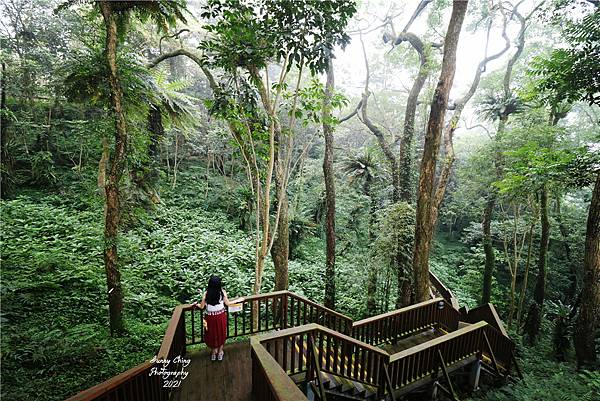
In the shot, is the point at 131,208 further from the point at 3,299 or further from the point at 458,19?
the point at 458,19

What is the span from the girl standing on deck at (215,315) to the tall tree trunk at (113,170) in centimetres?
218

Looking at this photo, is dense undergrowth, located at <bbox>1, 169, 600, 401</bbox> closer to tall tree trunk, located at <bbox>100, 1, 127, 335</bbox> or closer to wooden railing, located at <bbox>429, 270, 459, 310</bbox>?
tall tree trunk, located at <bbox>100, 1, 127, 335</bbox>

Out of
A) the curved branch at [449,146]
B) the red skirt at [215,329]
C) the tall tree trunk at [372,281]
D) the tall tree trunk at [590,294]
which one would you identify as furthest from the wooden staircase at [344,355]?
the curved branch at [449,146]

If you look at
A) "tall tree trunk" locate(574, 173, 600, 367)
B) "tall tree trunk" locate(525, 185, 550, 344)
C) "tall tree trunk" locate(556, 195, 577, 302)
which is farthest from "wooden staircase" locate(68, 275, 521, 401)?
"tall tree trunk" locate(556, 195, 577, 302)

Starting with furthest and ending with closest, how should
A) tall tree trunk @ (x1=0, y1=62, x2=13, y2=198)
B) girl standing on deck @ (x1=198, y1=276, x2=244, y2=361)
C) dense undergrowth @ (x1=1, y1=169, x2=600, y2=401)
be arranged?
tall tree trunk @ (x1=0, y1=62, x2=13, y2=198) < dense undergrowth @ (x1=1, y1=169, x2=600, y2=401) < girl standing on deck @ (x1=198, y1=276, x2=244, y2=361)

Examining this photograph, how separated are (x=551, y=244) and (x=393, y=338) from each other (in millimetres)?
15864

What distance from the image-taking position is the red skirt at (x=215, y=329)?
402cm

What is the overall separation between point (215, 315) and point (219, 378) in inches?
33.6

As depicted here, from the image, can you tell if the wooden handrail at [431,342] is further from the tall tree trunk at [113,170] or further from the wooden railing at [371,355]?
the tall tree trunk at [113,170]

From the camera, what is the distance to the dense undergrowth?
167 inches

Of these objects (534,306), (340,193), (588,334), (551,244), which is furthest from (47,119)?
(551,244)

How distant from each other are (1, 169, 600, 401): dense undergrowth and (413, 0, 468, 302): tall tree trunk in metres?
2.39

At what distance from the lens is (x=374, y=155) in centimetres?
1126

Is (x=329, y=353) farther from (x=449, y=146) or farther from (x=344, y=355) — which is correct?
(x=449, y=146)
